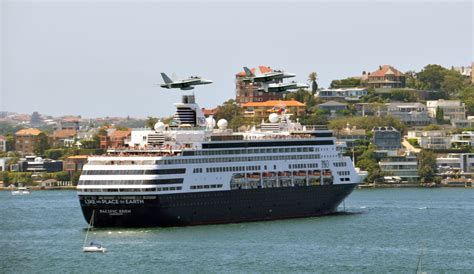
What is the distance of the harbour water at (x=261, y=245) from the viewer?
77688 millimetres

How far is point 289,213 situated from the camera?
332ft

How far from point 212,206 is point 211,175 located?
2231 millimetres

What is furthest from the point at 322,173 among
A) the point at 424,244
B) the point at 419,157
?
the point at 419,157

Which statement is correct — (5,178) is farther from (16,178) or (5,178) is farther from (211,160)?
(211,160)

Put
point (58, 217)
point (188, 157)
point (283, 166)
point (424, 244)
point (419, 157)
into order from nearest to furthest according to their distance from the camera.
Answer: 1. point (424, 244)
2. point (188, 157)
3. point (283, 166)
4. point (58, 217)
5. point (419, 157)

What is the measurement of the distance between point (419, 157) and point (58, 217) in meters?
70.5

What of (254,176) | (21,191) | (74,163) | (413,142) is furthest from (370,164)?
(254,176)

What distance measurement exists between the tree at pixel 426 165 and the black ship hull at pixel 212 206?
61.5 metres

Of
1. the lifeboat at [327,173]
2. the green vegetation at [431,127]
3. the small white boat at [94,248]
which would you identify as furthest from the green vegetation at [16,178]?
the small white boat at [94,248]

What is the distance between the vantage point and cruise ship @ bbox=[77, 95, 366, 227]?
91.8 meters

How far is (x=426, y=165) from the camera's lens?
168 m

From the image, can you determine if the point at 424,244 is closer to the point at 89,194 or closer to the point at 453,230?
the point at 453,230

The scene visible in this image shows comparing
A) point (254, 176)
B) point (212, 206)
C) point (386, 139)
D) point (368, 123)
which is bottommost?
point (212, 206)

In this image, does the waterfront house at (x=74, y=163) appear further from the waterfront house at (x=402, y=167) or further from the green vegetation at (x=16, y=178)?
the waterfront house at (x=402, y=167)
